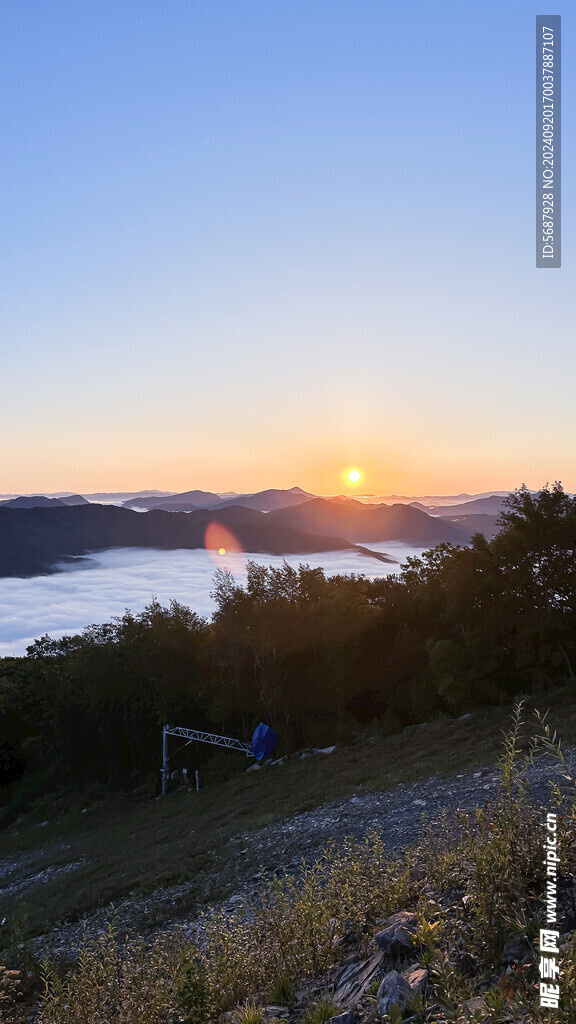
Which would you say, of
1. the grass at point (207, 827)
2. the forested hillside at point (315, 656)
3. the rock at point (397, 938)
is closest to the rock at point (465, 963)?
the rock at point (397, 938)

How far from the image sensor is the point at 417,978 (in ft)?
15.2

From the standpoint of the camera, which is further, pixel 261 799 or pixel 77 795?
pixel 77 795

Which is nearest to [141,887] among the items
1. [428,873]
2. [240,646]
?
[428,873]

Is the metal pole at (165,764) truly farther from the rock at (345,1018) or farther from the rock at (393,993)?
the rock at (393,993)

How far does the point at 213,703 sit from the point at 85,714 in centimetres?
1091

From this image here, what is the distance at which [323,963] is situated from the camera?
5969 mm

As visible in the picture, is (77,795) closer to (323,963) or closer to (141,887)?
(141,887)

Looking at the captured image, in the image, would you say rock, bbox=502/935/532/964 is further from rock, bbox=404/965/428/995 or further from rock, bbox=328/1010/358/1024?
rock, bbox=328/1010/358/1024

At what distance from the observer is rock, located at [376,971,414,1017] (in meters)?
A: 4.42

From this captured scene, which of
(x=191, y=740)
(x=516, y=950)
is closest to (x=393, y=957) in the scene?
(x=516, y=950)

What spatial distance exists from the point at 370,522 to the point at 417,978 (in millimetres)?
91502

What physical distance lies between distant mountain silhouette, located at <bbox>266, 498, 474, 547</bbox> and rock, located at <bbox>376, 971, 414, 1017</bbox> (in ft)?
175

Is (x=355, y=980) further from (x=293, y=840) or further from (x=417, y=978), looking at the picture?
(x=293, y=840)

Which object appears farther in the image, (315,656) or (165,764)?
(165,764)
